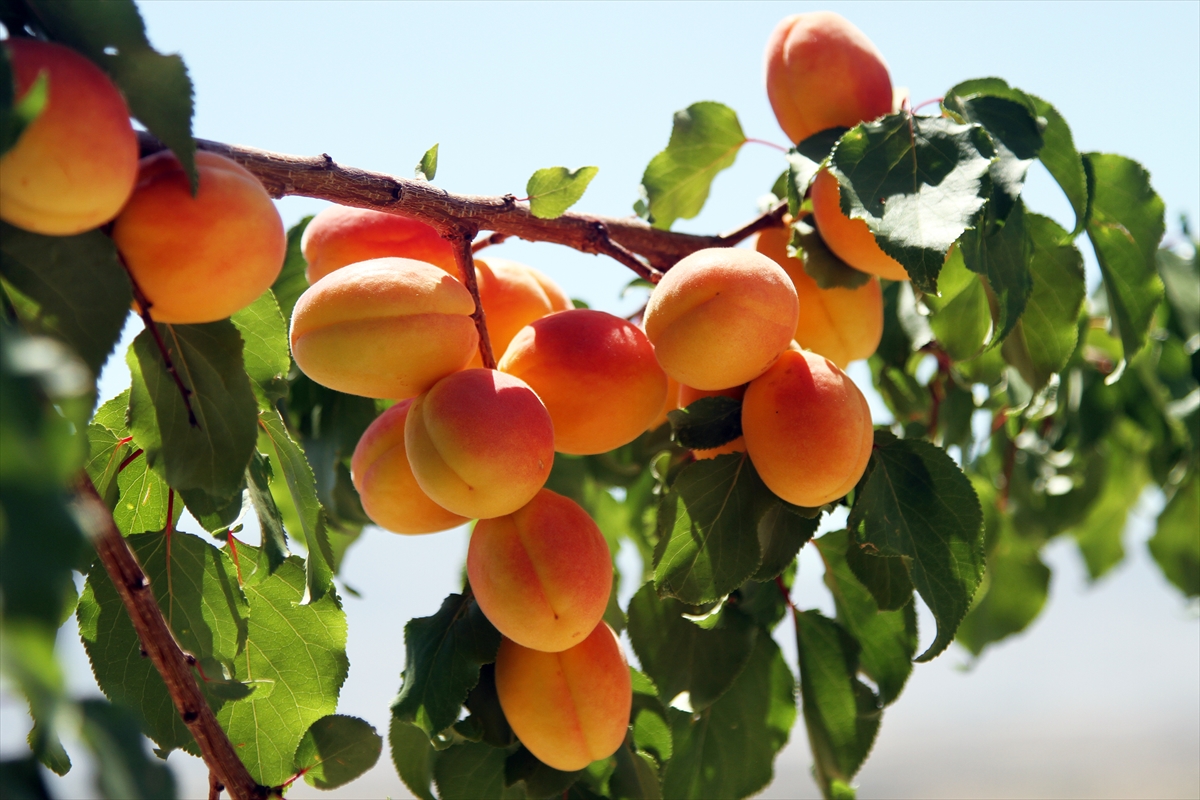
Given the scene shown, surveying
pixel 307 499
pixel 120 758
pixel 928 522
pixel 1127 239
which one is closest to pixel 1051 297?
pixel 1127 239

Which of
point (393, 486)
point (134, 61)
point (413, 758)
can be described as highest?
point (134, 61)

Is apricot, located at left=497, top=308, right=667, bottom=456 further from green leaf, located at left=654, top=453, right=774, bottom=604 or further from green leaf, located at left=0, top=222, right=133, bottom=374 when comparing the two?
green leaf, located at left=0, top=222, right=133, bottom=374

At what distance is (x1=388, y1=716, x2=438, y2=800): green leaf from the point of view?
636mm

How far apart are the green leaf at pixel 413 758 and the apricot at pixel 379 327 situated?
278 millimetres

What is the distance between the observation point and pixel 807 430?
1.65ft

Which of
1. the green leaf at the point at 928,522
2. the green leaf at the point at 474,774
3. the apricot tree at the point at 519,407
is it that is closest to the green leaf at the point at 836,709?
the apricot tree at the point at 519,407

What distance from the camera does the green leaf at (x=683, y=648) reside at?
24.2 inches

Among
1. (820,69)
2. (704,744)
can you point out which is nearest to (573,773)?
(704,744)

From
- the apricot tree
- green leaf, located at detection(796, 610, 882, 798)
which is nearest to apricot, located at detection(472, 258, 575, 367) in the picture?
the apricot tree

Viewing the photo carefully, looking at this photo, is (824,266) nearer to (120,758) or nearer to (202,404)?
(202,404)

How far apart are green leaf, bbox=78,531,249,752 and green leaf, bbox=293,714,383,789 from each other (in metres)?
0.06

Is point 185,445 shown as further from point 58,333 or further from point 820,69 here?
point 820,69

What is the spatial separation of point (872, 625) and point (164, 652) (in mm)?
496

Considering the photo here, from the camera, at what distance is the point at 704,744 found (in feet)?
2.11
